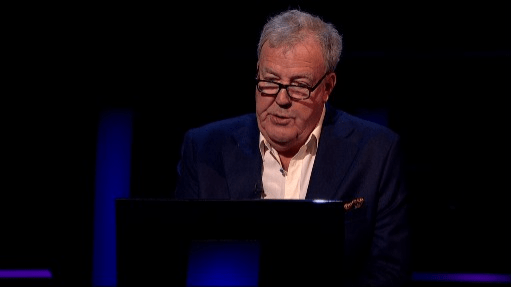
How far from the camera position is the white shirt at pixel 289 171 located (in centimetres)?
207

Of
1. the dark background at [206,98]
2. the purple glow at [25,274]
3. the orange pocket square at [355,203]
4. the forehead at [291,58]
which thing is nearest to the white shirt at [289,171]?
the orange pocket square at [355,203]

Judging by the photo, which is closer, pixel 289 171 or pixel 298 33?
pixel 298 33

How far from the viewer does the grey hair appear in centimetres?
192

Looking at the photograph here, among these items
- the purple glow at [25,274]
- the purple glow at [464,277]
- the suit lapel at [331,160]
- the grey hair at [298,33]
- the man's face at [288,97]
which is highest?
the grey hair at [298,33]


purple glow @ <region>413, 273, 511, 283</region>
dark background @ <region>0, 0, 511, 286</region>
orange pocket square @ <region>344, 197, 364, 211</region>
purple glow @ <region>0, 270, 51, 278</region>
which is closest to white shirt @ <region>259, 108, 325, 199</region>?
orange pocket square @ <region>344, 197, 364, 211</region>

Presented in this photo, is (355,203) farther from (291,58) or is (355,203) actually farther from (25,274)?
(25,274)

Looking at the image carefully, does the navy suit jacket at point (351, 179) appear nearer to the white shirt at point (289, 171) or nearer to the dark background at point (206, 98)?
the white shirt at point (289, 171)

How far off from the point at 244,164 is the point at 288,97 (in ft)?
0.94

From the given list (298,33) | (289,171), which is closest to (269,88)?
(298,33)

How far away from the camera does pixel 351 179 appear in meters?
2.01

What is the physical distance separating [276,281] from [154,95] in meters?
1.91

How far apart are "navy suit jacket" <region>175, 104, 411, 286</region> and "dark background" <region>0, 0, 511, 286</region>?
840 mm

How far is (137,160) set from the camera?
313 cm

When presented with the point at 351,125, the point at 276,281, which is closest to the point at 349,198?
the point at 351,125
